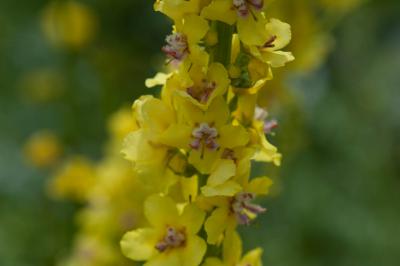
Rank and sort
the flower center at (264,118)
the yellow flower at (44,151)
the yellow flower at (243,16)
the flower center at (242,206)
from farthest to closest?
the yellow flower at (44,151)
the flower center at (264,118)
the flower center at (242,206)
the yellow flower at (243,16)

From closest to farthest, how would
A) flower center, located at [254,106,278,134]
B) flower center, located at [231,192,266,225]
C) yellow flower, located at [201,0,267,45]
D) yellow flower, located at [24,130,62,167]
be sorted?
yellow flower, located at [201,0,267,45] < flower center, located at [231,192,266,225] < flower center, located at [254,106,278,134] < yellow flower, located at [24,130,62,167]

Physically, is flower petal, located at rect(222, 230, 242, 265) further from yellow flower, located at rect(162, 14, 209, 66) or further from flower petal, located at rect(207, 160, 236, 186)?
yellow flower, located at rect(162, 14, 209, 66)

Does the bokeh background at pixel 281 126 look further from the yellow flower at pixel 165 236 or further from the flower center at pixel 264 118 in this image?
the yellow flower at pixel 165 236

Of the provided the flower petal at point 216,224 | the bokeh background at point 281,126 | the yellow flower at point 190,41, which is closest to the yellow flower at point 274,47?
the yellow flower at point 190,41

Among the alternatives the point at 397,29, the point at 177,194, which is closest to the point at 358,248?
the point at 397,29

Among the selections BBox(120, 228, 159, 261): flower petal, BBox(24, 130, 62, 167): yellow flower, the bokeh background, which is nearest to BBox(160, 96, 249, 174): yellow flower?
BBox(120, 228, 159, 261): flower petal

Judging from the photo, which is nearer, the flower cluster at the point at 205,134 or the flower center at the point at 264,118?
the flower cluster at the point at 205,134

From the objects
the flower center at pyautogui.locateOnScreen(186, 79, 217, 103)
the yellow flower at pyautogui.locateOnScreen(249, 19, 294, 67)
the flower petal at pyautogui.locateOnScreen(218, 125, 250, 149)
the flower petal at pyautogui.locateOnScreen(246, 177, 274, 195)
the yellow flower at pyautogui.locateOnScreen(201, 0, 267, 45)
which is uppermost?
the yellow flower at pyautogui.locateOnScreen(201, 0, 267, 45)
